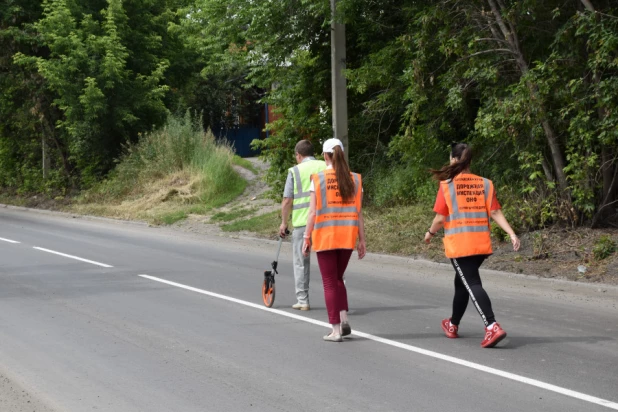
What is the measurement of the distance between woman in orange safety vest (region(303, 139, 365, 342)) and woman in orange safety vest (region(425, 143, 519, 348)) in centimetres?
80

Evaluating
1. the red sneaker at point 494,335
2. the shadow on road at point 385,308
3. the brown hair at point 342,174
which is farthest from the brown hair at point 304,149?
the red sneaker at point 494,335

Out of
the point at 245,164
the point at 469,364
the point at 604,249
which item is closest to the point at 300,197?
the point at 469,364

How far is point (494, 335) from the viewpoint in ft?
24.9

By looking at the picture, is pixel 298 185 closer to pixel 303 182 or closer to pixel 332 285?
pixel 303 182

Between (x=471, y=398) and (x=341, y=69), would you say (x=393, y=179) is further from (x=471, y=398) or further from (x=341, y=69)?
(x=471, y=398)

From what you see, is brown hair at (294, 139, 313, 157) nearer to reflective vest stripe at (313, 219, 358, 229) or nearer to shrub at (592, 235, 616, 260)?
reflective vest stripe at (313, 219, 358, 229)

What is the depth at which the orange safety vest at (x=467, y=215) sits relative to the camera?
767cm

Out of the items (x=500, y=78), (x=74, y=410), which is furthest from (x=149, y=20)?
(x=74, y=410)

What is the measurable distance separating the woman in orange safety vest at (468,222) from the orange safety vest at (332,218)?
80 cm

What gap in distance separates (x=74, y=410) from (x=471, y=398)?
2735mm

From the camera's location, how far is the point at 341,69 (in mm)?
17047

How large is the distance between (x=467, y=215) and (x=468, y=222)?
65mm

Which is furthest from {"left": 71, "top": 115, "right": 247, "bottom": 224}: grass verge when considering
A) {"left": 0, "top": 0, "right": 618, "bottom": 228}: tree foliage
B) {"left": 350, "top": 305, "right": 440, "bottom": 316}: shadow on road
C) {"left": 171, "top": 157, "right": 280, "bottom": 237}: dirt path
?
{"left": 350, "top": 305, "right": 440, "bottom": 316}: shadow on road

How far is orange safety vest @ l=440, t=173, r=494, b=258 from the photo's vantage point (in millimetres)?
7672
